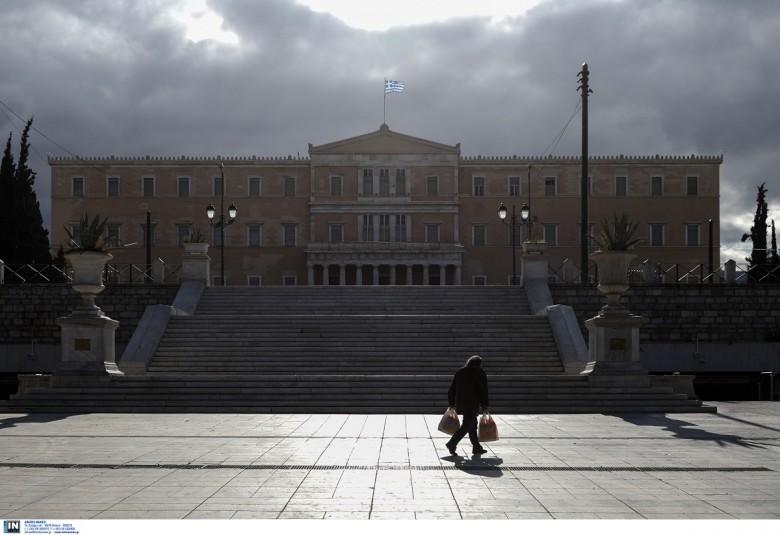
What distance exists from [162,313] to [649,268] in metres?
16.6

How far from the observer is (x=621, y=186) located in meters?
70.6

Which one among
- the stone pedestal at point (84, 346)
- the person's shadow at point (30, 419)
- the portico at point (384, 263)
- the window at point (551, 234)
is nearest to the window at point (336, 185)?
the portico at point (384, 263)

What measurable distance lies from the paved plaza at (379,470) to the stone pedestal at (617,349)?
10.6 ft

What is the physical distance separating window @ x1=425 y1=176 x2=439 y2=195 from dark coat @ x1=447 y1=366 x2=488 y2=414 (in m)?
57.7

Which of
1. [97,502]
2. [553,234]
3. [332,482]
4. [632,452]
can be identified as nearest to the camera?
[97,502]

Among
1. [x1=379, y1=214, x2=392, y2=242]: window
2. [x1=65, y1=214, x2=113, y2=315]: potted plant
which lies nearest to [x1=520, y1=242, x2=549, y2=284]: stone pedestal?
[x1=65, y1=214, x2=113, y2=315]: potted plant

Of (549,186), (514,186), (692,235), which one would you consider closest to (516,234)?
(514,186)

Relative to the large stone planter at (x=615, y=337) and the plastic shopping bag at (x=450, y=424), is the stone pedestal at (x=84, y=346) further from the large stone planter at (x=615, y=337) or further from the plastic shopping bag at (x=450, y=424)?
the plastic shopping bag at (x=450, y=424)

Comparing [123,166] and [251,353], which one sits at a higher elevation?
[123,166]

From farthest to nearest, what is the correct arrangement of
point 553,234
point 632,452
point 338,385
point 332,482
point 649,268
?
1. point 553,234
2. point 649,268
3. point 338,385
4. point 632,452
5. point 332,482

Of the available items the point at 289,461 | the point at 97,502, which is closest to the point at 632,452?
the point at 289,461

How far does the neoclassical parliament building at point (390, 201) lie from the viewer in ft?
230

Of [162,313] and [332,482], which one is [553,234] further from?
[332,482]
